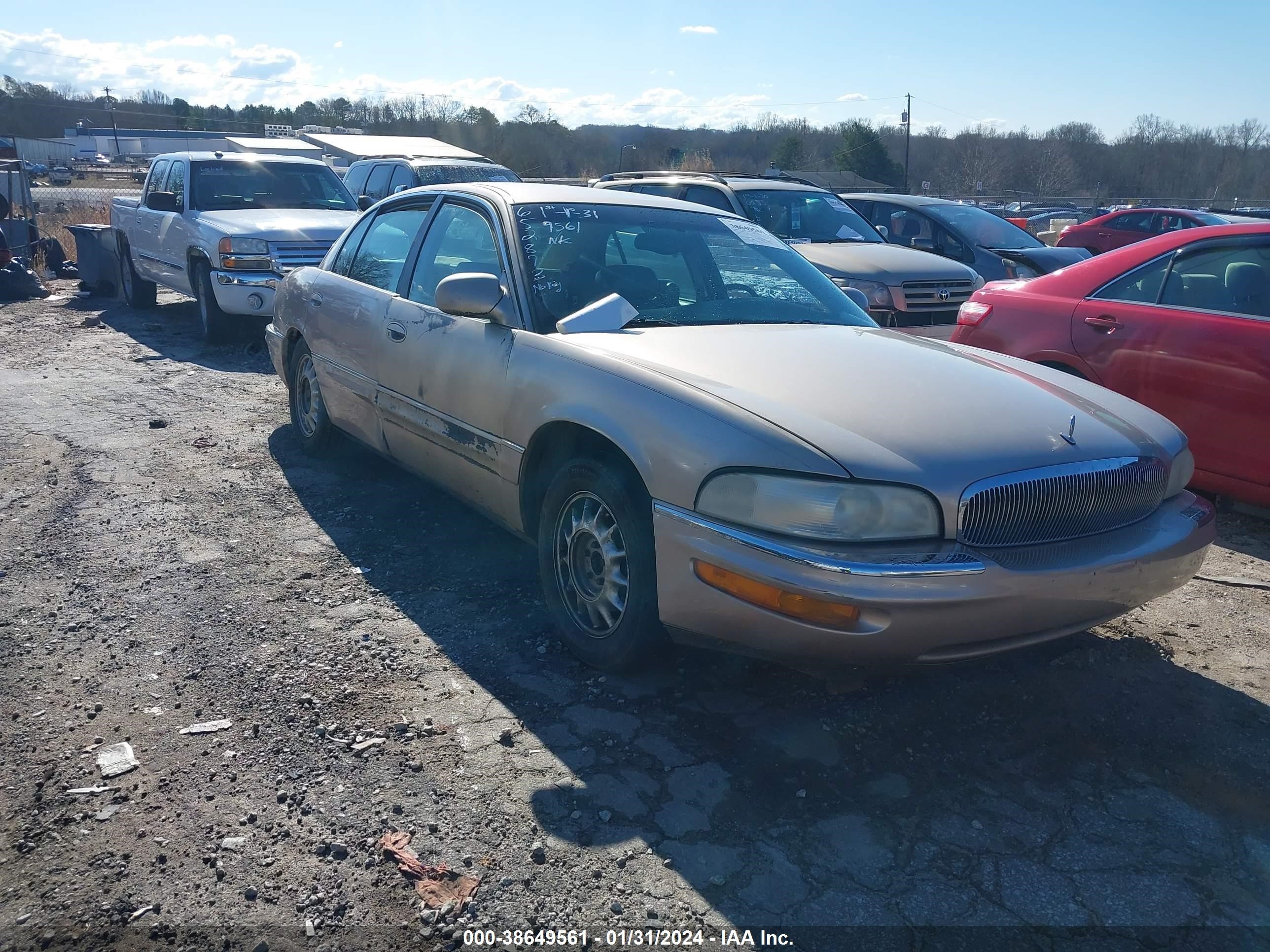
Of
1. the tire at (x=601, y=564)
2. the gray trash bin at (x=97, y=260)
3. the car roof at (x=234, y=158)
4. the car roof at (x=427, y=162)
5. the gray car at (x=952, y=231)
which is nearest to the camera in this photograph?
the tire at (x=601, y=564)

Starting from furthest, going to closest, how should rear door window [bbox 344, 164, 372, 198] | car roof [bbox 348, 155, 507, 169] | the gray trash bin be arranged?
rear door window [bbox 344, 164, 372, 198] → car roof [bbox 348, 155, 507, 169] → the gray trash bin

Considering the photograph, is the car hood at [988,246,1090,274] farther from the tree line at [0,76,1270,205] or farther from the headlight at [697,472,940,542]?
the tree line at [0,76,1270,205]

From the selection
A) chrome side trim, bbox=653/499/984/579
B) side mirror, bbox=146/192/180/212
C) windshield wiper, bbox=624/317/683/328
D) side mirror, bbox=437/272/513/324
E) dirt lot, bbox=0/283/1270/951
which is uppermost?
side mirror, bbox=146/192/180/212

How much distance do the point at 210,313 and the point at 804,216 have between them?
19.8 ft

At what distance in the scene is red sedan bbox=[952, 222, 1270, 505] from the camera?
4895 millimetres

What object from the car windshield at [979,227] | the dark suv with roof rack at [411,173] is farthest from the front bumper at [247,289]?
the car windshield at [979,227]

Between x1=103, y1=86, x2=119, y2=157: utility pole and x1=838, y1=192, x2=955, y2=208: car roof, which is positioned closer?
x1=838, y1=192, x2=955, y2=208: car roof

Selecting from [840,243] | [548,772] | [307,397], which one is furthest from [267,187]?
[548,772]

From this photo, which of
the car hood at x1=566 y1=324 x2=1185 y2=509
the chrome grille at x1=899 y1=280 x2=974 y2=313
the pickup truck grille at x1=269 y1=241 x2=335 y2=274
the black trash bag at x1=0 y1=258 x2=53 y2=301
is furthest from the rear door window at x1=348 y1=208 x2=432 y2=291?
the black trash bag at x1=0 y1=258 x2=53 y2=301

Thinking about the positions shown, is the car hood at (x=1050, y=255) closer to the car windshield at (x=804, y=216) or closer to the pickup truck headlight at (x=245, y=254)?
the car windshield at (x=804, y=216)

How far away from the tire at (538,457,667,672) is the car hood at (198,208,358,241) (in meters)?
7.06

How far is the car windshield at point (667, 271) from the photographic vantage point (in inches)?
159

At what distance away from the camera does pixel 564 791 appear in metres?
2.85

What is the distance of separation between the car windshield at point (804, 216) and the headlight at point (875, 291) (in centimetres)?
121
